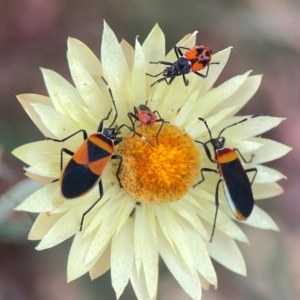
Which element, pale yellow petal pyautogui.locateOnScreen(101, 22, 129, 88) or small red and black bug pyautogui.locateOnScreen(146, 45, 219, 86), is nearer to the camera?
pale yellow petal pyautogui.locateOnScreen(101, 22, 129, 88)

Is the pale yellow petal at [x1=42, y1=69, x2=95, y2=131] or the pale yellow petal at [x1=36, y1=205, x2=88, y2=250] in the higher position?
the pale yellow petal at [x1=42, y1=69, x2=95, y2=131]

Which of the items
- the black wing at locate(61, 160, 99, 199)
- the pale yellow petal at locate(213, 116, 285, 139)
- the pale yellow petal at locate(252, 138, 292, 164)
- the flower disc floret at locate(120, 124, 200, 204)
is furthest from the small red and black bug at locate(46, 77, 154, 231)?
the pale yellow petal at locate(252, 138, 292, 164)

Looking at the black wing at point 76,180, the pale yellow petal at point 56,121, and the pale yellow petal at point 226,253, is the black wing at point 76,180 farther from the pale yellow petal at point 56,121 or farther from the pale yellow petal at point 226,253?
the pale yellow petal at point 226,253

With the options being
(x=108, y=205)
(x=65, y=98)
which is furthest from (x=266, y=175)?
(x=65, y=98)

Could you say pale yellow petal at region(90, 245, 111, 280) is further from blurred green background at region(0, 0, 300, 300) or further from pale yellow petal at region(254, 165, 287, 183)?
blurred green background at region(0, 0, 300, 300)

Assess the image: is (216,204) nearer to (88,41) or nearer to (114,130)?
(114,130)

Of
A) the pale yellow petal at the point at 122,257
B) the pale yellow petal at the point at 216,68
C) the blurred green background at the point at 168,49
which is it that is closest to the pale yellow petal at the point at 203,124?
the pale yellow petal at the point at 216,68
